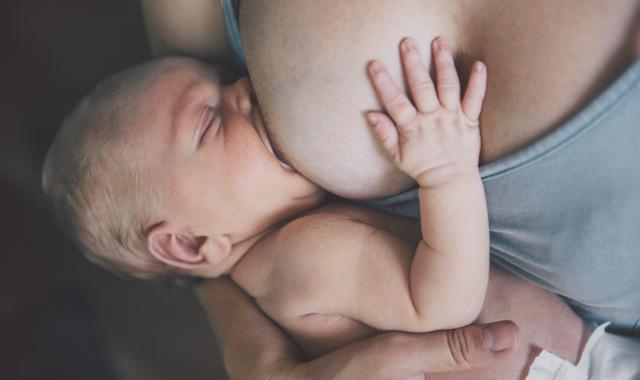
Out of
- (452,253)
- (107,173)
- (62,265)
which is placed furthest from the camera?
(62,265)

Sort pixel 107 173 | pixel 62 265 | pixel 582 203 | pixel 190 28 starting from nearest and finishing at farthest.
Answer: pixel 582 203, pixel 107 173, pixel 190 28, pixel 62 265

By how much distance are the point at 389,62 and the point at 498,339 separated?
1.25 feet

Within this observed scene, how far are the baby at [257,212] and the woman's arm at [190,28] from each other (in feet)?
0.28

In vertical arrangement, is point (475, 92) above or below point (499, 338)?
above

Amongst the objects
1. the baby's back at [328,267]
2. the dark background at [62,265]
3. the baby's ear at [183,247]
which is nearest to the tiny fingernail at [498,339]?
the baby's back at [328,267]

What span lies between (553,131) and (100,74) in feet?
3.83

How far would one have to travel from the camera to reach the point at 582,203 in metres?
0.68

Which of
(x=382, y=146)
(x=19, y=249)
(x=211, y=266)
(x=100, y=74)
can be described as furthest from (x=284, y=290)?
(x=19, y=249)

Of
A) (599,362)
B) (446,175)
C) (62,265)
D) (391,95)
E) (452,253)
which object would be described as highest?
(391,95)

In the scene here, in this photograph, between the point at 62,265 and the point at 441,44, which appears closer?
the point at 441,44

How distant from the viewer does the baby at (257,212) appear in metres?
0.77

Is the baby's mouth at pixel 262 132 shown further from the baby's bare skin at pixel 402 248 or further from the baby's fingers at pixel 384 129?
the baby's fingers at pixel 384 129

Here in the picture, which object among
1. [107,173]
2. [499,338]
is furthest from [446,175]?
[107,173]

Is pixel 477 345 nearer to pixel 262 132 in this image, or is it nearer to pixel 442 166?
pixel 442 166
